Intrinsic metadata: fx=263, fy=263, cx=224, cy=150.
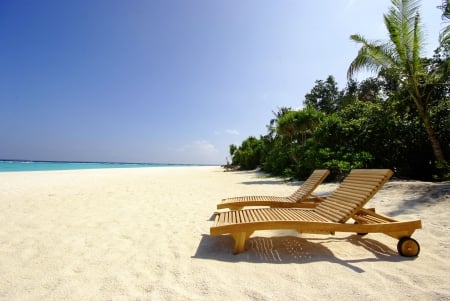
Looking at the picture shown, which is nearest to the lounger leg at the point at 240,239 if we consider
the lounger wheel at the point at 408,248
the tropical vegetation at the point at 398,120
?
the lounger wheel at the point at 408,248

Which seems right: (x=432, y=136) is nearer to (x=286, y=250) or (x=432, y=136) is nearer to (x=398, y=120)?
(x=398, y=120)

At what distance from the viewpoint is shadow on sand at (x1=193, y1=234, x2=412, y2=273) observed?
2.96 meters

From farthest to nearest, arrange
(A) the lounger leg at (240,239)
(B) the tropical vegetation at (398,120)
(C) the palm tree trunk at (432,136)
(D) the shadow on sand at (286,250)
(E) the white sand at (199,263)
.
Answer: (B) the tropical vegetation at (398,120), (C) the palm tree trunk at (432,136), (A) the lounger leg at (240,239), (D) the shadow on sand at (286,250), (E) the white sand at (199,263)

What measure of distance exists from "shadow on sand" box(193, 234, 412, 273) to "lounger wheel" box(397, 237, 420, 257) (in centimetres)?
7

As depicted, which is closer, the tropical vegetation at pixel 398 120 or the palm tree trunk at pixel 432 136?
the palm tree trunk at pixel 432 136

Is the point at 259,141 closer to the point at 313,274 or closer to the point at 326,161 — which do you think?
the point at 326,161

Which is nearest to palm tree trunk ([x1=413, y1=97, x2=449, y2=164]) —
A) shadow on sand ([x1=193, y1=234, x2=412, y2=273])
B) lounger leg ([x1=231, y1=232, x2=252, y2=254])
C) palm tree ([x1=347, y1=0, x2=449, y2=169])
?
palm tree ([x1=347, y1=0, x2=449, y2=169])

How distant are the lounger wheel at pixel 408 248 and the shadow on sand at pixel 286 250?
7 cm

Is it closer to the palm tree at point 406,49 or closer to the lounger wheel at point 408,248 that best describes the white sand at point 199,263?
the lounger wheel at point 408,248

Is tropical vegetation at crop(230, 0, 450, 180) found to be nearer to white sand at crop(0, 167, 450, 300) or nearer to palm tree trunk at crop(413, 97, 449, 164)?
palm tree trunk at crop(413, 97, 449, 164)

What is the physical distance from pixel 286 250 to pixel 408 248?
1377 mm

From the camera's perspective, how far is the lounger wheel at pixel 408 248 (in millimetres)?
3012

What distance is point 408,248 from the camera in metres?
3.03

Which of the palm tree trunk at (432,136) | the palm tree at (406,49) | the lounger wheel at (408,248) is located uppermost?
the palm tree at (406,49)
